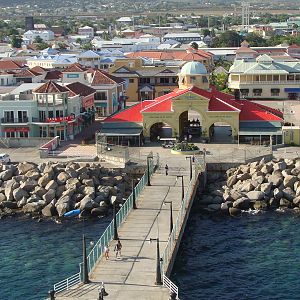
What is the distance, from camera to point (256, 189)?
196 feet

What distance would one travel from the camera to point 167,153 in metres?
70.5

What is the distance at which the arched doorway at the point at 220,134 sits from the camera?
76.0 meters

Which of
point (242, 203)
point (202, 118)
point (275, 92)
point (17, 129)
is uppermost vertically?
point (202, 118)

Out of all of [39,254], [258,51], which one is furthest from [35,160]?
[258,51]

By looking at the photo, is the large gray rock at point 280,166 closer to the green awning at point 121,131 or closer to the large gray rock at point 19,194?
the green awning at point 121,131

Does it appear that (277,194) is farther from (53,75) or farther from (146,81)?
(146,81)

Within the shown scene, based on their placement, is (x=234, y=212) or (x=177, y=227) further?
(x=234, y=212)

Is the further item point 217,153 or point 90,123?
point 90,123

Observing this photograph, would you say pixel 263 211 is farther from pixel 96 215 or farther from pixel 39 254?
pixel 39 254

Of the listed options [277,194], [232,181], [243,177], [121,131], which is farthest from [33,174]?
[277,194]

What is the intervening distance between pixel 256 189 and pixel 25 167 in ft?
62.1

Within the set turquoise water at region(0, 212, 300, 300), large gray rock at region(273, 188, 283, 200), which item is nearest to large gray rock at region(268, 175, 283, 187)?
large gray rock at region(273, 188, 283, 200)

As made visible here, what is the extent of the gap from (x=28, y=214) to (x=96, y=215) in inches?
200

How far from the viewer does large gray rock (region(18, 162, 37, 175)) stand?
6391 cm
